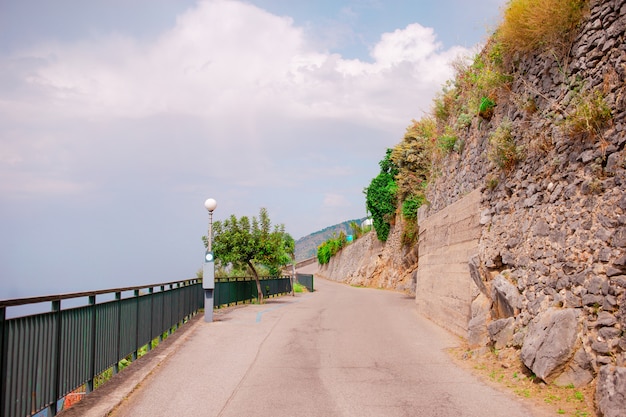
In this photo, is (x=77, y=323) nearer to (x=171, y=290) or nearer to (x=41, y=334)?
(x=41, y=334)

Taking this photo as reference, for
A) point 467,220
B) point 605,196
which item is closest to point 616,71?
point 605,196

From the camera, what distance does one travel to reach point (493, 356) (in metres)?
9.53

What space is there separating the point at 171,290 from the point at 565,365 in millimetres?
9860

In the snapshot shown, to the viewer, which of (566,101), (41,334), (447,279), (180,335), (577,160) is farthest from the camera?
(447,279)

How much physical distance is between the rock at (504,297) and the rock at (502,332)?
22cm

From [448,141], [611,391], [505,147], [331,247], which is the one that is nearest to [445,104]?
[448,141]

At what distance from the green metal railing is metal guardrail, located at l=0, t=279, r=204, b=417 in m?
11.7

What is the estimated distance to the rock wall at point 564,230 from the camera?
6918 mm

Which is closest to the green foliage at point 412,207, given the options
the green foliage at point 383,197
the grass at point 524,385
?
the green foliage at point 383,197

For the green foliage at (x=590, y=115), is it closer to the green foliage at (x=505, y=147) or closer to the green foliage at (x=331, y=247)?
the green foliage at (x=505, y=147)

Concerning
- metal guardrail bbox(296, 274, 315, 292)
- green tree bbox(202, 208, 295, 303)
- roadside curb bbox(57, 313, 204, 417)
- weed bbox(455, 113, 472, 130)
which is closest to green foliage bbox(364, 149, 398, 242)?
metal guardrail bbox(296, 274, 315, 292)

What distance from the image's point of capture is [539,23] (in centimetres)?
975

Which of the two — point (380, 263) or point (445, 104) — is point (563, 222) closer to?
point (445, 104)

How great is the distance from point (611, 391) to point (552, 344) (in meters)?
1.68
